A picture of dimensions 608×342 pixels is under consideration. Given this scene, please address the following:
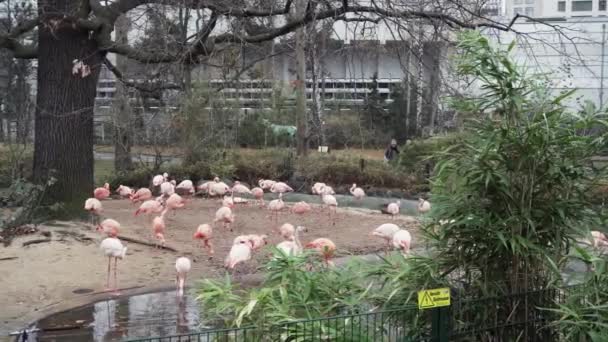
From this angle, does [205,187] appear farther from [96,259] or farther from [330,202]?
[96,259]

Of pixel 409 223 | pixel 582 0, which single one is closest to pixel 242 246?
pixel 409 223

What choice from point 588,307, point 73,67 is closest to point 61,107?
point 73,67

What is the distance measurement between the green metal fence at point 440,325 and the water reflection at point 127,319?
7.26ft

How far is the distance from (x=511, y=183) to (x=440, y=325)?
1015 millimetres

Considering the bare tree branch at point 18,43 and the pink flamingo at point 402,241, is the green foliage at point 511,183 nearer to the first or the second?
the pink flamingo at point 402,241

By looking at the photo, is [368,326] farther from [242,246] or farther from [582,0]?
[582,0]

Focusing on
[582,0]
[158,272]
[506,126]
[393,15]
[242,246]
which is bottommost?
[158,272]

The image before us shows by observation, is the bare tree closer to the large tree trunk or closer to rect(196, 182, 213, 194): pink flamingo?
the large tree trunk

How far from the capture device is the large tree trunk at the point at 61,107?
1100 centimetres

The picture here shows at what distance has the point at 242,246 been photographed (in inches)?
305

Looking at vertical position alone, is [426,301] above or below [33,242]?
above

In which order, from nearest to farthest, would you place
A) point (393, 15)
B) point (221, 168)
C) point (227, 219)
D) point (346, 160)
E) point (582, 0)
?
point (393, 15), point (227, 219), point (221, 168), point (346, 160), point (582, 0)

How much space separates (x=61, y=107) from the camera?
1101 centimetres

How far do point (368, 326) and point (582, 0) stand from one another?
69.4 m
